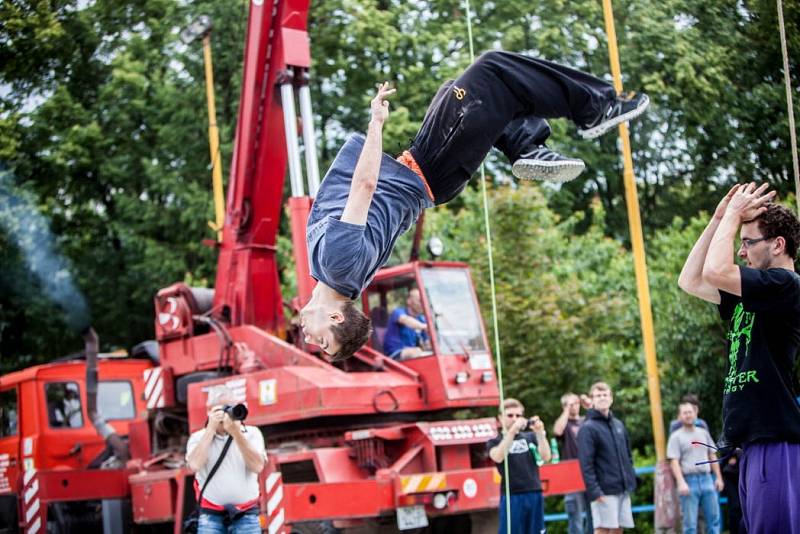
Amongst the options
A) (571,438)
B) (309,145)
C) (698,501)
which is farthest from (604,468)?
(309,145)

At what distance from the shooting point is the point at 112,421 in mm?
14328

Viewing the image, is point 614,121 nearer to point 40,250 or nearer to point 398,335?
point 398,335

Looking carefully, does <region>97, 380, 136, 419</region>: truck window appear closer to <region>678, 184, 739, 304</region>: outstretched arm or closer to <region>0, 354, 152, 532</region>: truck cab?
<region>0, 354, 152, 532</region>: truck cab

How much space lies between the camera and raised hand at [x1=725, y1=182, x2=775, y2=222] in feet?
16.2

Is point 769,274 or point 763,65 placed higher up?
point 763,65

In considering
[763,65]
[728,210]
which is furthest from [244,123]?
[728,210]

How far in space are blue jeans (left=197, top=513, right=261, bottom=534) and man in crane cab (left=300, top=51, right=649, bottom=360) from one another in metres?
2.42

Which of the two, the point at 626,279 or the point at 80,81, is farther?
the point at 80,81

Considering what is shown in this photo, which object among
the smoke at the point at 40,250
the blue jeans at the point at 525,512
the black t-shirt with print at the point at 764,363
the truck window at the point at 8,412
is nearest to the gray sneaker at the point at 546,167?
the black t-shirt with print at the point at 764,363

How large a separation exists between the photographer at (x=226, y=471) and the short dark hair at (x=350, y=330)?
2.31 metres

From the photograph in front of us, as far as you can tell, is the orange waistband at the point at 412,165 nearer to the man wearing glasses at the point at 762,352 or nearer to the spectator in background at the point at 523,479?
the man wearing glasses at the point at 762,352

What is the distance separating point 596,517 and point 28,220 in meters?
12.7

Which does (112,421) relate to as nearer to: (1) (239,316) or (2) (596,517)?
(1) (239,316)

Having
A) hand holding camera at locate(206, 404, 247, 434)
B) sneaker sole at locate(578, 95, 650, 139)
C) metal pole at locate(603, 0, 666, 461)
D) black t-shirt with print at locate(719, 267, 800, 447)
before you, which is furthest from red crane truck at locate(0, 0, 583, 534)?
black t-shirt with print at locate(719, 267, 800, 447)
